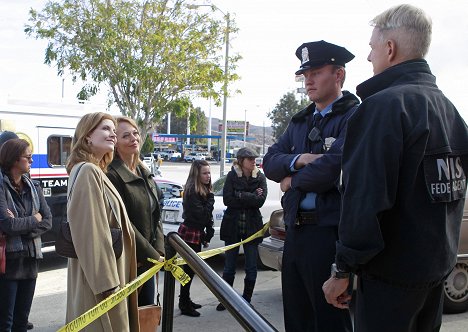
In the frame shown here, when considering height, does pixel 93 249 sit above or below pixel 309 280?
above

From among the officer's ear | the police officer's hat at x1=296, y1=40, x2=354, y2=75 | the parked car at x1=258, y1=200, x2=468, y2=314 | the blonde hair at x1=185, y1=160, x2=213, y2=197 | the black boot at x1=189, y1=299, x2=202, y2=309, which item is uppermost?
the police officer's hat at x1=296, y1=40, x2=354, y2=75

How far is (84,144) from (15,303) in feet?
5.76

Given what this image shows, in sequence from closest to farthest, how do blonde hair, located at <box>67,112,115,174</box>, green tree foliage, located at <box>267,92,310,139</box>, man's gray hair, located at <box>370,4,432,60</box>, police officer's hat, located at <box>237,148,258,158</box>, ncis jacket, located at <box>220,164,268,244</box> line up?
man's gray hair, located at <box>370,4,432,60</box> → blonde hair, located at <box>67,112,115,174</box> → ncis jacket, located at <box>220,164,268,244</box> → police officer's hat, located at <box>237,148,258,158</box> → green tree foliage, located at <box>267,92,310,139</box>

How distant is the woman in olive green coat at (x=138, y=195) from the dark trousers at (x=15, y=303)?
111cm

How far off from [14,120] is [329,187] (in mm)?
6301

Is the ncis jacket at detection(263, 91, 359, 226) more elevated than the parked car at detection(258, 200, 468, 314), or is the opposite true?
the ncis jacket at detection(263, 91, 359, 226)

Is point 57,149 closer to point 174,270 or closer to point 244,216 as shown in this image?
point 244,216

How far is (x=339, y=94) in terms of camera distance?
3.00 meters

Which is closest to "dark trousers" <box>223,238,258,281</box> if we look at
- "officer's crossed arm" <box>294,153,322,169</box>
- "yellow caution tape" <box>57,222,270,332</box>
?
"yellow caution tape" <box>57,222,270,332</box>

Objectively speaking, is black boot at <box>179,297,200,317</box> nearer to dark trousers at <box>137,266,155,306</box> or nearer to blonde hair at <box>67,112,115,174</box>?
dark trousers at <box>137,266,155,306</box>

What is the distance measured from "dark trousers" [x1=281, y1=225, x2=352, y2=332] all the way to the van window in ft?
20.0

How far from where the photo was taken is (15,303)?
4.00 m

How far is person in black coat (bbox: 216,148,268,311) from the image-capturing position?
18.7ft

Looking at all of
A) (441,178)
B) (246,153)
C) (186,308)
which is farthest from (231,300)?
(246,153)
